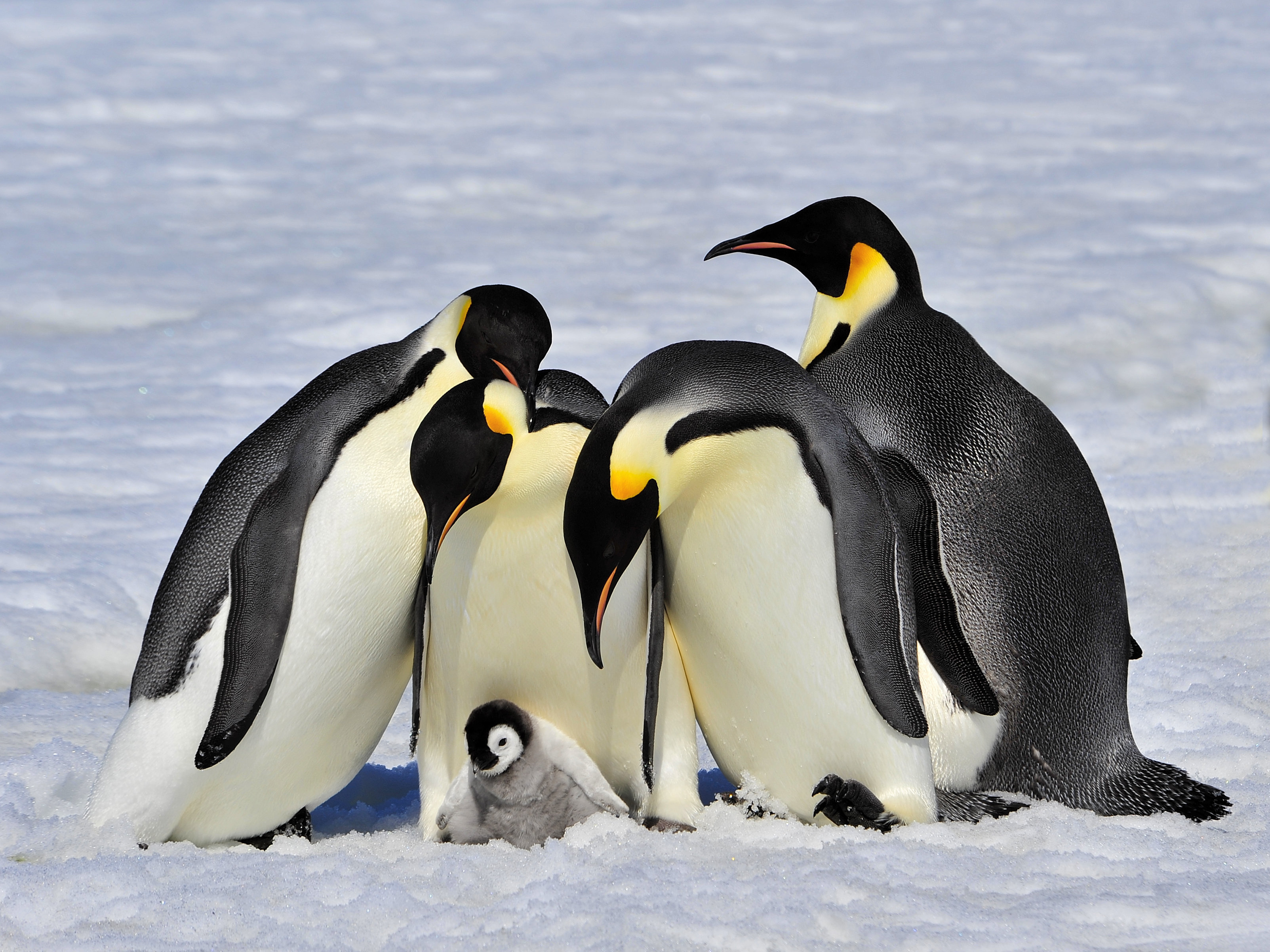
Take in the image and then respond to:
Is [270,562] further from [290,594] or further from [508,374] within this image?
[508,374]

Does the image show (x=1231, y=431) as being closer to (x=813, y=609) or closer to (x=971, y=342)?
(x=971, y=342)

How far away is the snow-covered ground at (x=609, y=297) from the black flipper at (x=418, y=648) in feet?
0.67

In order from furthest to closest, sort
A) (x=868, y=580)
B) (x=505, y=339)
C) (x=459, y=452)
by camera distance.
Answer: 1. (x=505, y=339)
2. (x=868, y=580)
3. (x=459, y=452)

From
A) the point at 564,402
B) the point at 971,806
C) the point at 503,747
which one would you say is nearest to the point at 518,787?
the point at 503,747

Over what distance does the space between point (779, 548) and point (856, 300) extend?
2.64 ft

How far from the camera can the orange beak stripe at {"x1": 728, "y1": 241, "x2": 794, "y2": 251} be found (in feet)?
9.78

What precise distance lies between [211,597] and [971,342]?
1.53 metres

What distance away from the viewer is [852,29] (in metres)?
13.6

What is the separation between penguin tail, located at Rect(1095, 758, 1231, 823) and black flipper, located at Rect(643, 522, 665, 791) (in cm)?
81

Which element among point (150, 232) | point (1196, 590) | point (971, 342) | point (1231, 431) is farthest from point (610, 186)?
point (971, 342)

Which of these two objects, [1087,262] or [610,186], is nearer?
[1087,262]

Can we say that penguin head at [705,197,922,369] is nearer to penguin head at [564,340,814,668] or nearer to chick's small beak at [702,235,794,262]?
chick's small beak at [702,235,794,262]

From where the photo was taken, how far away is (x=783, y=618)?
7.54ft

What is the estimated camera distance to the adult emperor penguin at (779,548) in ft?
7.14
